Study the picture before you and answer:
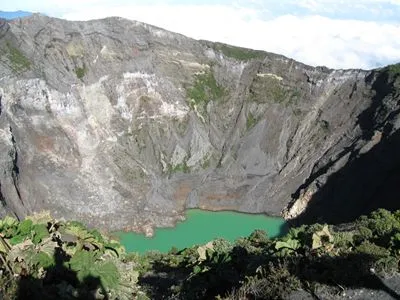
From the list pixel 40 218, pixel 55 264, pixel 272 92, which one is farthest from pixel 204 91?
pixel 55 264

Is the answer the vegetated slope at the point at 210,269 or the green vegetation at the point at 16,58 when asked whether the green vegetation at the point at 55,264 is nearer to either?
the vegetated slope at the point at 210,269

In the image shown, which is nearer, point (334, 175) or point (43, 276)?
point (43, 276)

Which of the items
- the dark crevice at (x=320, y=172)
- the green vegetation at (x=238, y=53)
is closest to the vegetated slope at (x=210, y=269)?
the dark crevice at (x=320, y=172)

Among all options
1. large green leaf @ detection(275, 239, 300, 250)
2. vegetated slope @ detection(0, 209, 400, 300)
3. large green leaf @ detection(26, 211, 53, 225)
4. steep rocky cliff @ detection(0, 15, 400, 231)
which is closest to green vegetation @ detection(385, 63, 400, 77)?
steep rocky cliff @ detection(0, 15, 400, 231)

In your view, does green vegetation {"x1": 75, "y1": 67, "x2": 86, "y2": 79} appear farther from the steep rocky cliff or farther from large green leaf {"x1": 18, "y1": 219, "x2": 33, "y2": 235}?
large green leaf {"x1": 18, "y1": 219, "x2": 33, "y2": 235}

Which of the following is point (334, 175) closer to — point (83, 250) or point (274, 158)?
point (274, 158)

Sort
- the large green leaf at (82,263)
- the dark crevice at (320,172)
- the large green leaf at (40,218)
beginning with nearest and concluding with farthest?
the large green leaf at (82,263)
the large green leaf at (40,218)
the dark crevice at (320,172)

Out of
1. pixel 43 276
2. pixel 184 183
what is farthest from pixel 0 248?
pixel 184 183
